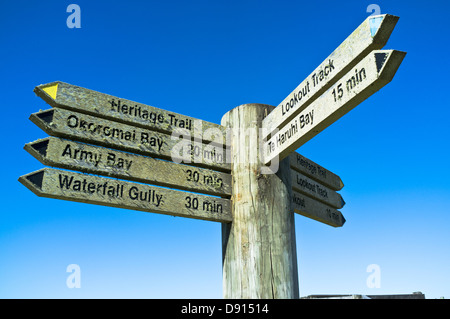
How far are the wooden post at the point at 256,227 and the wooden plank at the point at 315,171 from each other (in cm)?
43

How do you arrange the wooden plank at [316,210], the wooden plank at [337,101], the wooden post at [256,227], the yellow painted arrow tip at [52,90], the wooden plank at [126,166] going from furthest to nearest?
1. the wooden plank at [316,210]
2. the wooden post at [256,227]
3. the yellow painted arrow tip at [52,90]
4. the wooden plank at [126,166]
5. the wooden plank at [337,101]

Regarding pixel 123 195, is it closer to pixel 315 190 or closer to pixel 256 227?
pixel 256 227

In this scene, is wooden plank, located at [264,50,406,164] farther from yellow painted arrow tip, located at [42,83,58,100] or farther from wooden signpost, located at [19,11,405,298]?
yellow painted arrow tip, located at [42,83,58,100]

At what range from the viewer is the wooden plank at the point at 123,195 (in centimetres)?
327

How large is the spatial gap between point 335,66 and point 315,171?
86.9 inches

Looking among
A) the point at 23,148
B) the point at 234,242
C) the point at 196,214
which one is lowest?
the point at 234,242

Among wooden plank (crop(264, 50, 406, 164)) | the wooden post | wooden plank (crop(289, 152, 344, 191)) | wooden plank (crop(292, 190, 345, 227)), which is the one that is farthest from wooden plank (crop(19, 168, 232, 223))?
wooden plank (crop(289, 152, 344, 191))

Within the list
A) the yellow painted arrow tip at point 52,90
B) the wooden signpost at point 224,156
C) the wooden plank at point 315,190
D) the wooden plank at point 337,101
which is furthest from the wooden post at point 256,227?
the yellow painted arrow tip at point 52,90

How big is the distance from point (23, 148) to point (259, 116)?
7.93 feet

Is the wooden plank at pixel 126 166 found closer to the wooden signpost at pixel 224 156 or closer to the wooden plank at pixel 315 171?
the wooden signpost at pixel 224 156

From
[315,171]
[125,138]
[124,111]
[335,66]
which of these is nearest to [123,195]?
[125,138]
